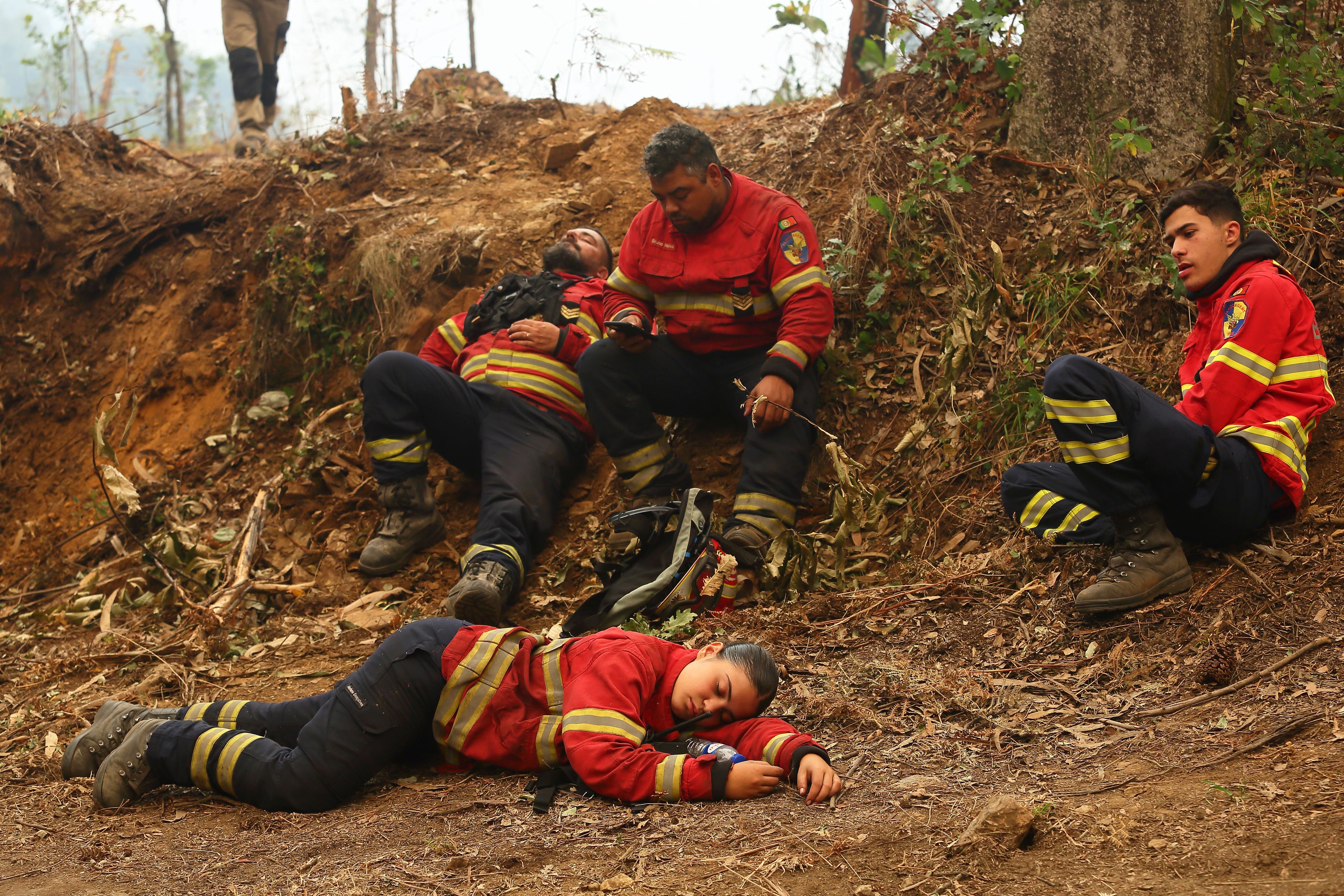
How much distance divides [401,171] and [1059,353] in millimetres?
4966

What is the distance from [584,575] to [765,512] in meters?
0.99

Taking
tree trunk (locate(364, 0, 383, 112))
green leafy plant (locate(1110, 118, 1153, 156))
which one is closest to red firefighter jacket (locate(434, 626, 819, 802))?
green leafy plant (locate(1110, 118, 1153, 156))

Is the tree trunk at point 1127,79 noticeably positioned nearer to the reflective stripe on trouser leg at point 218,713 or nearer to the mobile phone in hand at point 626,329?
the mobile phone in hand at point 626,329

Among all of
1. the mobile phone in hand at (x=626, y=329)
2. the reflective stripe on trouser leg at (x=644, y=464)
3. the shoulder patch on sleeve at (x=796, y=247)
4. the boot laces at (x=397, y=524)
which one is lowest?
the boot laces at (x=397, y=524)

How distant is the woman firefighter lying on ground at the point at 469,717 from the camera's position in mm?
2604

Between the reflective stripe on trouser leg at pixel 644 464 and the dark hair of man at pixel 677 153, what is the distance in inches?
48.0

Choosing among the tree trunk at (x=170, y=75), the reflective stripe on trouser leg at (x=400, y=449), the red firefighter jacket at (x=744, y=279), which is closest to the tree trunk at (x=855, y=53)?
the red firefighter jacket at (x=744, y=279)

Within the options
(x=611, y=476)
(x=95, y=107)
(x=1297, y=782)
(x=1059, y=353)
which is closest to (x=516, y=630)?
(x=1297, y=782)

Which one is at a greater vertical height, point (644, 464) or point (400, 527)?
point (644, 464)

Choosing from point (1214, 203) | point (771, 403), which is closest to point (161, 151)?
point (771, 403)

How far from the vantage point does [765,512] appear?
4180 mm

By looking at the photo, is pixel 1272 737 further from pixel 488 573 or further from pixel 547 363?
pixel 547 363

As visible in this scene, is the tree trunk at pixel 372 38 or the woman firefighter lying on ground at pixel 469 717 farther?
the tree trunk at pixel 372 38

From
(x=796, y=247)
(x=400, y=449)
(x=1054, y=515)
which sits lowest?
(x=1054, y=515)
